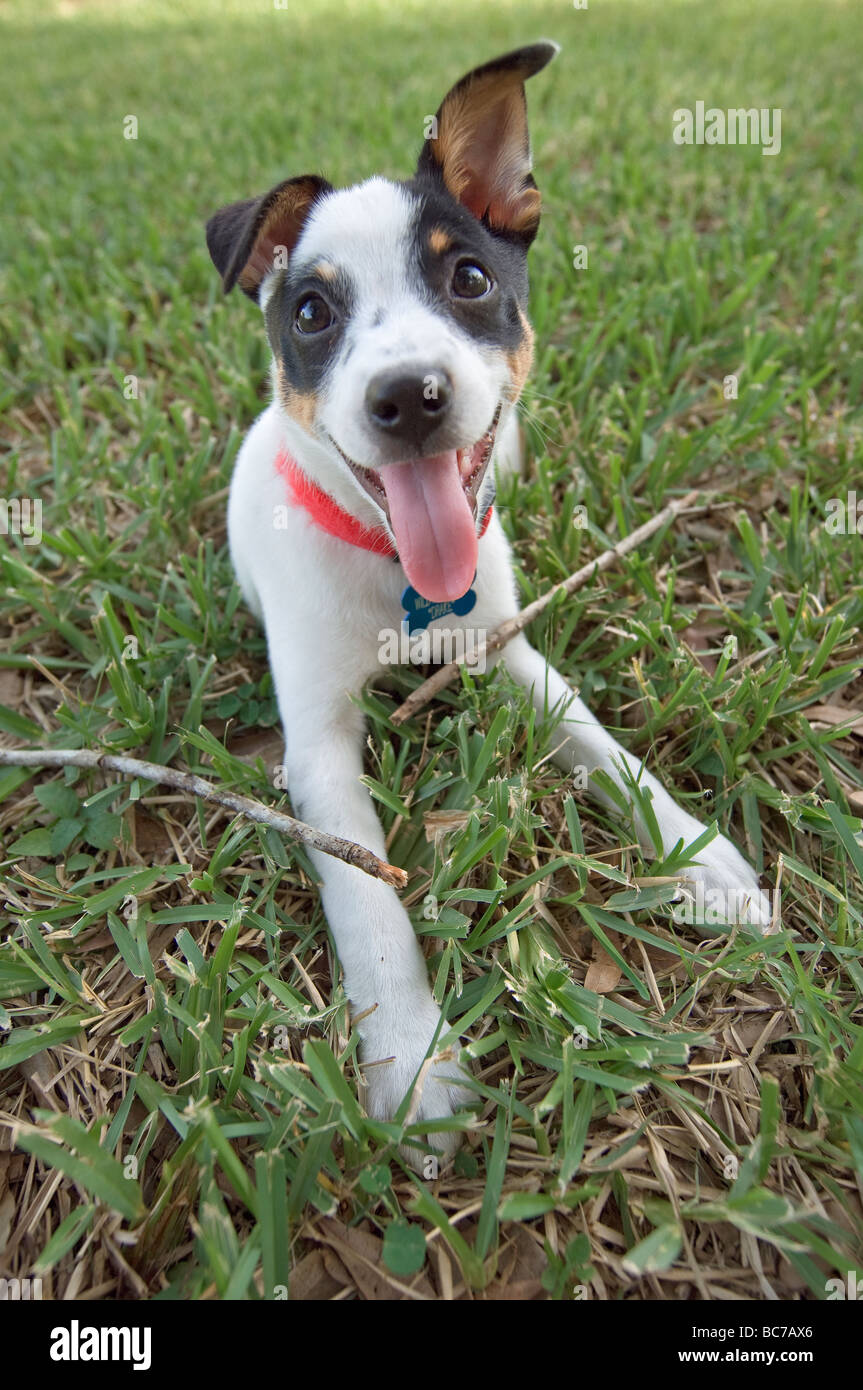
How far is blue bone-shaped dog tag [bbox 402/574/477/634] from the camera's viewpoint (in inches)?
93.3

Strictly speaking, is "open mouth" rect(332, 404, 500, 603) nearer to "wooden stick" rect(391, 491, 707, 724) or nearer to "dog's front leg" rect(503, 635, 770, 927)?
"wooden stick" rect(391, 491, 707, 724)

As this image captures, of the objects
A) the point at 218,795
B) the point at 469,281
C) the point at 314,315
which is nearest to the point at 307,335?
the point at 314,315

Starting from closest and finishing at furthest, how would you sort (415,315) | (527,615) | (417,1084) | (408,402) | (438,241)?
(417,1084) < (408,402) < (415,315) < (438,241) < (527,615)

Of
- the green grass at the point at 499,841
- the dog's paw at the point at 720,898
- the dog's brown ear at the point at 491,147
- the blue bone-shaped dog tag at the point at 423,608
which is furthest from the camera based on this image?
the blue bone-shaped dog tag at the point at 423,608

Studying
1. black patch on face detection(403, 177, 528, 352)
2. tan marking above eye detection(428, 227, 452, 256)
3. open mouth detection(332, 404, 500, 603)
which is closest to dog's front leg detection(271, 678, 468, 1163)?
open mouth detection(332, 404, 500, 603)

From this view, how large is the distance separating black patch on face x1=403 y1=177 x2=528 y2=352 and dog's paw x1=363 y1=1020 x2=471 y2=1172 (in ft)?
5.75

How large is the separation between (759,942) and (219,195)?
217 inches

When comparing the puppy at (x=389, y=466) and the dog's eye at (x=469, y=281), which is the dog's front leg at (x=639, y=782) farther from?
the dog's eye at (x=469, y=281)

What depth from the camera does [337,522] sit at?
2375 mm

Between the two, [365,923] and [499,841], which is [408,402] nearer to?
[499,841]

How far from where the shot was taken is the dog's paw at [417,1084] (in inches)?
68.4

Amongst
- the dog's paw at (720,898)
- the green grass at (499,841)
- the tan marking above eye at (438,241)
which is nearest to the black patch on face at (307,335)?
the tan marking above eye at (438,241)

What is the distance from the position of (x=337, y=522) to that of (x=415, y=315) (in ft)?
1.94

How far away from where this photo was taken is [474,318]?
7.26 ft
